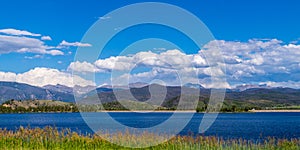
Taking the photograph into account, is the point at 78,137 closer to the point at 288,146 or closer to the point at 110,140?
the point at 110,140

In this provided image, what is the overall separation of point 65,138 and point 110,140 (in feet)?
8.81

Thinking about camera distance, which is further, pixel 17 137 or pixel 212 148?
pixel 17 137

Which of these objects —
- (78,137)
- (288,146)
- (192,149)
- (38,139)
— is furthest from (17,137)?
(288,146)

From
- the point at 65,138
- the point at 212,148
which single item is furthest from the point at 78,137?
the point at 212,148

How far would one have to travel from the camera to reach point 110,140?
83.6 feet

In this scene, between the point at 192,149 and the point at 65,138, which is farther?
the point at 65,138

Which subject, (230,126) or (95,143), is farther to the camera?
(230,126)

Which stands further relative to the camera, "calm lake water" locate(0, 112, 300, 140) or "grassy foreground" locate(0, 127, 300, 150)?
"calm lake water" locate(0, 112, 300, 140)

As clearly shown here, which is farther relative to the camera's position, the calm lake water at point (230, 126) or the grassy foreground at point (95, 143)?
the calm lake water at point (230, 126)

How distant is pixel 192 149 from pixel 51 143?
809 cm

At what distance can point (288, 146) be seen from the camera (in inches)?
948

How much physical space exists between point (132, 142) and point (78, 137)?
312 cm

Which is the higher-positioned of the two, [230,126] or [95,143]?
[230,126]

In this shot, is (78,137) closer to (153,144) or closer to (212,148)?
(153,144)
